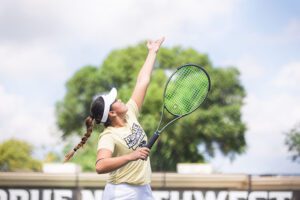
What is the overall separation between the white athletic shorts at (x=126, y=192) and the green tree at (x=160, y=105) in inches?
1296

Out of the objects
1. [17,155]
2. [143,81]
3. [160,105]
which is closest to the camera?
[143,81]

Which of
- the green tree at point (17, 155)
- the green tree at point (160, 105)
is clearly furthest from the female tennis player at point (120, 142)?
the green tree at point (17, 155)

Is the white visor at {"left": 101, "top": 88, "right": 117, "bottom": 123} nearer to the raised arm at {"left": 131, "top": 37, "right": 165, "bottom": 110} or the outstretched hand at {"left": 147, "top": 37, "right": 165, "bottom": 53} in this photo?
the raised arm at {"left": 131, "top": 37, "right": 165, "bottom": 110}

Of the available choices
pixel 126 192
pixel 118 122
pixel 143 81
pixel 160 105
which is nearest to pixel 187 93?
pixel 143 81

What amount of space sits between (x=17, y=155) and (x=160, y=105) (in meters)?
9.62

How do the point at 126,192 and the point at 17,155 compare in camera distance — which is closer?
the point at 126,192

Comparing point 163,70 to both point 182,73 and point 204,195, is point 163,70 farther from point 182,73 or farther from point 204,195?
point 182,73

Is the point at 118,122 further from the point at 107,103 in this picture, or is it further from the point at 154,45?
the point at 154,45

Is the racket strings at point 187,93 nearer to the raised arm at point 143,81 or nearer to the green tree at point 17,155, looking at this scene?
the raised arm at point 143,81

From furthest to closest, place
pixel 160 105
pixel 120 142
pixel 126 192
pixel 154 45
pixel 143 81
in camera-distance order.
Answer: pixel 160 105 → pixel 154 45 → pixel 143 81 → pixel 126 192 → pixel 120 142

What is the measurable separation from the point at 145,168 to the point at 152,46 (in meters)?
1.32

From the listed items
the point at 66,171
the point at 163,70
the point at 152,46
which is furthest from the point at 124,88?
the point at 152,46

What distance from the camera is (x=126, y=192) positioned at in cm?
614

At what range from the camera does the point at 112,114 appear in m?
6.02
